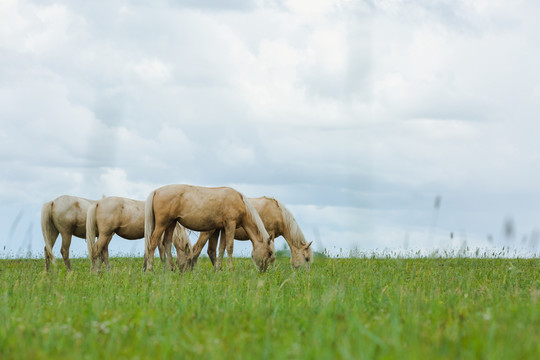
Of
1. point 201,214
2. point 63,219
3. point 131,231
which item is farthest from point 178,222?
point 63,219

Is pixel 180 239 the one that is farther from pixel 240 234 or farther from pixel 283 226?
pixel 283 226

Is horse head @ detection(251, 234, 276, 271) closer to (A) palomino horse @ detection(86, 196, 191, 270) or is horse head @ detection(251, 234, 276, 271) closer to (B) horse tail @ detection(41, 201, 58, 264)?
(A) palomino horse @ detection(86, 196, 191, 270)

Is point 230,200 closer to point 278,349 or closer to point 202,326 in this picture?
point 202,326

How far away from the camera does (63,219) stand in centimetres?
1574

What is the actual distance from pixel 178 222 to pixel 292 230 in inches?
133

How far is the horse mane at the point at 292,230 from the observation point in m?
15.7

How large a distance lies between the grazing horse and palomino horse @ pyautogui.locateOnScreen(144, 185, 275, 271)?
3.43 metres

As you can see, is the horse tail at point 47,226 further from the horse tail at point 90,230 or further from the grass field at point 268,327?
the grass field at point 268,327

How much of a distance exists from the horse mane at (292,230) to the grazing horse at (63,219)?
601cm

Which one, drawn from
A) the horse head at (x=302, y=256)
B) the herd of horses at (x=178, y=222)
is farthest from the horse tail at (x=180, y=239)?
the horse head at (x=302, y=256)

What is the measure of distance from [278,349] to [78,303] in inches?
164

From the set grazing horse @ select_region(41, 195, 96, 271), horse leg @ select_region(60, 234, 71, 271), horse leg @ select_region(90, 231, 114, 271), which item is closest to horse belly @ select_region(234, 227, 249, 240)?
horse leg @ select_region(90, 231, 114, 271)

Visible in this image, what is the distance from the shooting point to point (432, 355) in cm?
368

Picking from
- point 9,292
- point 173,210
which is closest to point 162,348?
point 9,292
